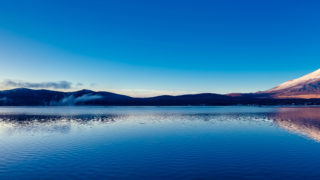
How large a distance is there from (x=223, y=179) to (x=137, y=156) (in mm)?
10191

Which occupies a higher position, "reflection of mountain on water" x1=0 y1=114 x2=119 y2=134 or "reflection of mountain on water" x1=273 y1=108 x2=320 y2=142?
"reflection of mountain on water" x1=0 y1=114 x2=119 y2=134

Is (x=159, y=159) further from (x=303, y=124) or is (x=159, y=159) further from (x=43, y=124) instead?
(x=303, y=124)

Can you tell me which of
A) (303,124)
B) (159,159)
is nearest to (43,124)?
(159,159)

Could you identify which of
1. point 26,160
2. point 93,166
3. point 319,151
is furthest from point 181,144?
point 26,160

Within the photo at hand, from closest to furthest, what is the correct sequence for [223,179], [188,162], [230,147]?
1. [223,179]
2. [188,162]
3. [230,147]

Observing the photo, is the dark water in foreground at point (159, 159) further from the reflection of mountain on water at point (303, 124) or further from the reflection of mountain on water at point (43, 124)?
the reflection of mountain on water at point (43, 124)

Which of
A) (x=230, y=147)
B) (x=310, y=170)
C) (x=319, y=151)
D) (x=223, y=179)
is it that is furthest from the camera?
(x=230, y=147)

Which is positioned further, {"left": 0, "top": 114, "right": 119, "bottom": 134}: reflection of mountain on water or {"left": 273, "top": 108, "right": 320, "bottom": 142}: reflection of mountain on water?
{"left": 0, "top": 114, "right": 119, "bottom": 134}: reflection of mountain on water

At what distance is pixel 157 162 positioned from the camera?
21422 millimetres

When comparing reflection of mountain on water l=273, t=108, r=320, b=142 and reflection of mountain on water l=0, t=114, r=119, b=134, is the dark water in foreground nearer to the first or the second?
→ reflection of mountain on water l=273, t=108, r=320, b=142

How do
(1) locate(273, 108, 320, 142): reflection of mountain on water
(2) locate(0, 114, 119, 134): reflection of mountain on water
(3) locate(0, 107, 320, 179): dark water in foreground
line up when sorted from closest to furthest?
(3) locate(0, 107, 320, 179): dark water in foreground → (1) locate(273, 108, 320, 142): reflection of mountain on water → (2) locate(0, 114, 119, 134): reflection of mountain on water

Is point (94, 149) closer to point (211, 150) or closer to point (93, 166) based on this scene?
point (93, 166)

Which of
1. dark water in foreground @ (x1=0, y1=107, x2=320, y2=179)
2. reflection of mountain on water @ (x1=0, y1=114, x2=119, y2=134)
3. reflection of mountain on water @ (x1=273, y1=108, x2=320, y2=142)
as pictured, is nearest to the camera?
dark water in foreground @ (x1=0, y1=107, x2=320, y2=179)

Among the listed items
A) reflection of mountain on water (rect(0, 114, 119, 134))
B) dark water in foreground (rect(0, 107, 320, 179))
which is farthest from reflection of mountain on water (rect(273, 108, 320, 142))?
reflection of mountain on water (rect(0, 114, 119, 134))
